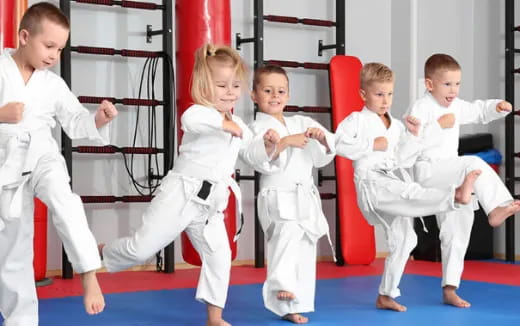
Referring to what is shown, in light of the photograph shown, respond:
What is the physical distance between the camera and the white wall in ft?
19.1

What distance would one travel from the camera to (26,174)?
332 cm

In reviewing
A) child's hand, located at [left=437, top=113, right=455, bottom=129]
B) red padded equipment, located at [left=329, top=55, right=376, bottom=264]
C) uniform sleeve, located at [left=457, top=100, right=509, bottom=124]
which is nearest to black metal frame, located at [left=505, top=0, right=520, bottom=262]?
red padded equipment, located at [left=329, top=55, right=376, bottom=264]

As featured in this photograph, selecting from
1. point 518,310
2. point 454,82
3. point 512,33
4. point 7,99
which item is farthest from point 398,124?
point 512,33

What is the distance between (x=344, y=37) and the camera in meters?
6.76

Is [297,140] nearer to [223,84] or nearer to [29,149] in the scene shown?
[223,84]

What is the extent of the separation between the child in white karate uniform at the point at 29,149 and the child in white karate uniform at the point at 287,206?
0.97 m

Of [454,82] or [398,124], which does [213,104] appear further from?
[454,82]

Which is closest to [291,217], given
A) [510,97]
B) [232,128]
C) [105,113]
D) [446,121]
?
[232,128]

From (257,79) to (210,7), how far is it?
1657 millimetres

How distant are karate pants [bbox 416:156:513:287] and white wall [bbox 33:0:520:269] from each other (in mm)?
2242

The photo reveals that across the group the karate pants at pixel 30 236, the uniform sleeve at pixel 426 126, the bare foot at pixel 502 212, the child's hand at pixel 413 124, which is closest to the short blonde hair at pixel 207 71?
the karate pants at pixel 30 236

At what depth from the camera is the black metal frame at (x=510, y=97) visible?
6.80 m

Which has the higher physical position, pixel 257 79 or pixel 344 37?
pixel 344 37

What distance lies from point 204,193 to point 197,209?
0.08 m
